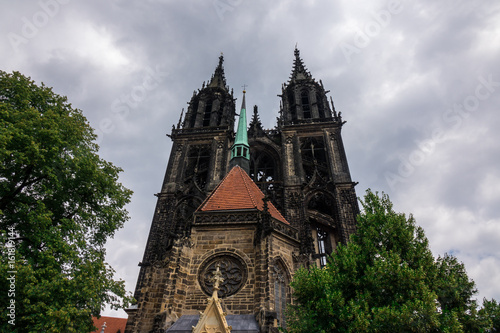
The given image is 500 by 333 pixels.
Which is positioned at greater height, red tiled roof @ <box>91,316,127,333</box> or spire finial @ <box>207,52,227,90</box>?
spire finial @ <box>207,52,227,90</box>

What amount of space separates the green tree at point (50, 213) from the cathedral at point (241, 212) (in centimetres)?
201

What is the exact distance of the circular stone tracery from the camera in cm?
930

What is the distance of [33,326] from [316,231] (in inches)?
612

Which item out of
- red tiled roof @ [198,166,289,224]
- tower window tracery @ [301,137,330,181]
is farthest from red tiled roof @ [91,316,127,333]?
tower window tracery @ [301,137,330,181]

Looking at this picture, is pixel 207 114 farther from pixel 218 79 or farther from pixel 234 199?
pixel 234 199

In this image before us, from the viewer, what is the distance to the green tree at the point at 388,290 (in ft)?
20.2

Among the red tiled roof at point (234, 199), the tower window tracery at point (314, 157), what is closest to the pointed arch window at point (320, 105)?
the tower window tracery at point (314, 157)

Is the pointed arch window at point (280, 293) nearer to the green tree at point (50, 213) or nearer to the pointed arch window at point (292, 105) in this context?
the green tree at point (50, 213)

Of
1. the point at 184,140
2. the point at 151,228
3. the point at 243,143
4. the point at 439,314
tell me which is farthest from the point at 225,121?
the point at 439,314

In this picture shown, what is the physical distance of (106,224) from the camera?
31.0 feet

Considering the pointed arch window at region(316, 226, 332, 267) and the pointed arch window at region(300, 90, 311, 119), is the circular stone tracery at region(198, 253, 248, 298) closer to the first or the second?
the pointed arch window at region(316, 226, 332, 267)

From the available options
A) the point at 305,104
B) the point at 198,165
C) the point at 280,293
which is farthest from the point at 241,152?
the point at 280,293

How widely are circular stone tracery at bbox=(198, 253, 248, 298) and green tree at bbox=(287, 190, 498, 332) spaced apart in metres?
2.12

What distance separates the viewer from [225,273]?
9.62m
